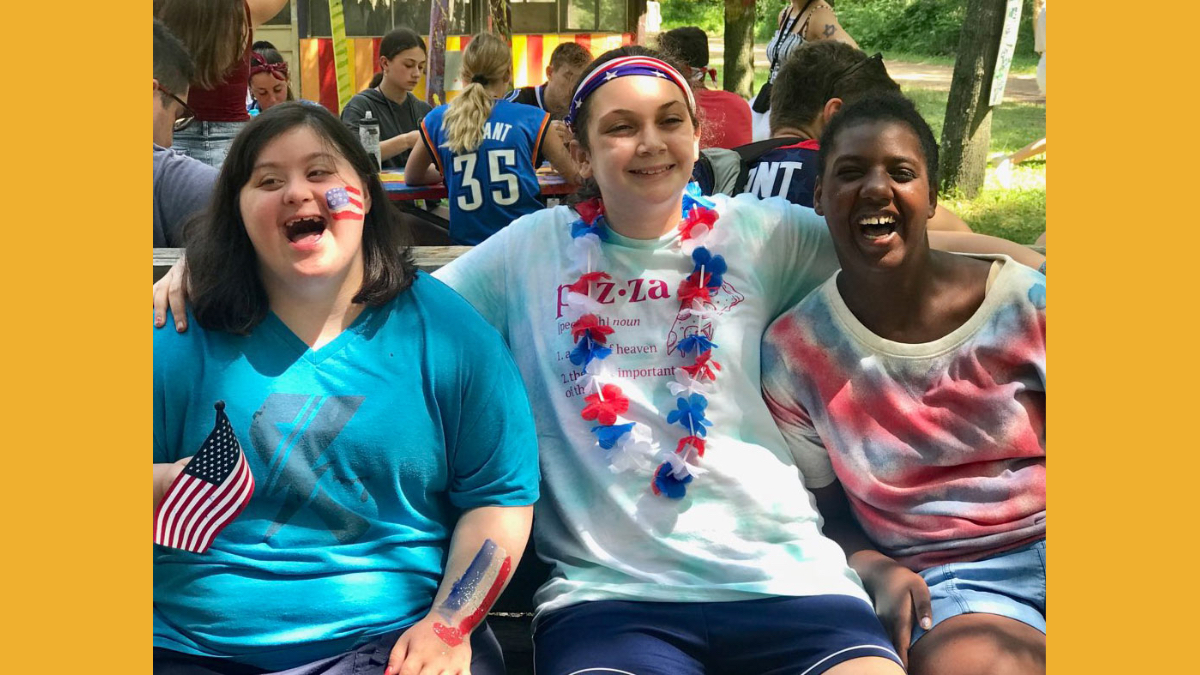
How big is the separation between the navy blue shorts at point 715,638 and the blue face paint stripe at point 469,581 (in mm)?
216

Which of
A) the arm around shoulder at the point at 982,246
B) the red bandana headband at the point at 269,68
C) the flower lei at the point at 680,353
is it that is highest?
the red bandana headband at the point at 269,68

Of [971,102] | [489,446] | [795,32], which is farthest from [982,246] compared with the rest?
A: [971,102]

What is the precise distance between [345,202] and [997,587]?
1584 mm

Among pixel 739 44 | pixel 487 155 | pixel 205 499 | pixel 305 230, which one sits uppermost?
pixel 739 44

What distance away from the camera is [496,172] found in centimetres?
596

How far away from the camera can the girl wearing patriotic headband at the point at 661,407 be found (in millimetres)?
2344

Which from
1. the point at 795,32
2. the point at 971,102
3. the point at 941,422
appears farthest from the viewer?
the point at 971,102

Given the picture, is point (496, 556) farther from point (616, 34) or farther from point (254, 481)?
point (616, 34)

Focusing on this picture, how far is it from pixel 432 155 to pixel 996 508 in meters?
4.47

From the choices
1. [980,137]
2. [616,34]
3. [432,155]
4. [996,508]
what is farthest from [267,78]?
[616,34]

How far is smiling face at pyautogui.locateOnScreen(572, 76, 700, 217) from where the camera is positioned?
8.52ft

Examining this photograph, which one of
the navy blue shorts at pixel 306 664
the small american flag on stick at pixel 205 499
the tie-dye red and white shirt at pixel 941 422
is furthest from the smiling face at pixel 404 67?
the navy blue shorts at pixel 306 664

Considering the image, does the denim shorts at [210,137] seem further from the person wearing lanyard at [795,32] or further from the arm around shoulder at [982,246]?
the arm around shoulder at [982,246]

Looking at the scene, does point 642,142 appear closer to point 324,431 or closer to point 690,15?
point 324,431
